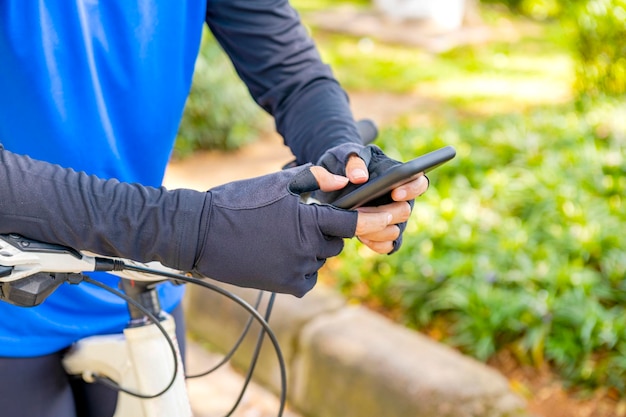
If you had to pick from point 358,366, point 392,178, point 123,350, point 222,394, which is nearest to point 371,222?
point 392,178

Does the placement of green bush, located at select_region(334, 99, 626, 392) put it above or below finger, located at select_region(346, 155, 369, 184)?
below

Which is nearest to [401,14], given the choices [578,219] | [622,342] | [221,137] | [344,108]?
[221,137]

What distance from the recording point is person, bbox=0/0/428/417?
989 mm

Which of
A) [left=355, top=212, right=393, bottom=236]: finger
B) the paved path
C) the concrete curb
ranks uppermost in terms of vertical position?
[left=355, top=212, right=393, bottom=236]: finger

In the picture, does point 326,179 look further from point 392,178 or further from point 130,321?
point 130,321

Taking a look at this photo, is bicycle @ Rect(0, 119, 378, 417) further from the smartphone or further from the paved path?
the paved path

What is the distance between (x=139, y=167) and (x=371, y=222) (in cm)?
55

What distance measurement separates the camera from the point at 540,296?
10.4 ft

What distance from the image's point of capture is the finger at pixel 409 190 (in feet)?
3.63

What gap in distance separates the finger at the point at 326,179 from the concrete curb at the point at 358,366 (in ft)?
5.48

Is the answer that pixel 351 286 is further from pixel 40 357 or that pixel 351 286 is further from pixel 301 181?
pixel 301 181

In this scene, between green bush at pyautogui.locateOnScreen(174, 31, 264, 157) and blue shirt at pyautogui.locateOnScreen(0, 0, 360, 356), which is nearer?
blue shirt at pyautogui.locateOnScreen(0, 0, 360, 356)

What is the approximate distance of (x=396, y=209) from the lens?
1120 millimetres

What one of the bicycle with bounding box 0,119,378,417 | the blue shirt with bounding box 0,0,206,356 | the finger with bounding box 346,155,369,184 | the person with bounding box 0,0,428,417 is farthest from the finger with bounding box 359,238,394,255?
the blue shirt with bounding box 0,0,206,356
